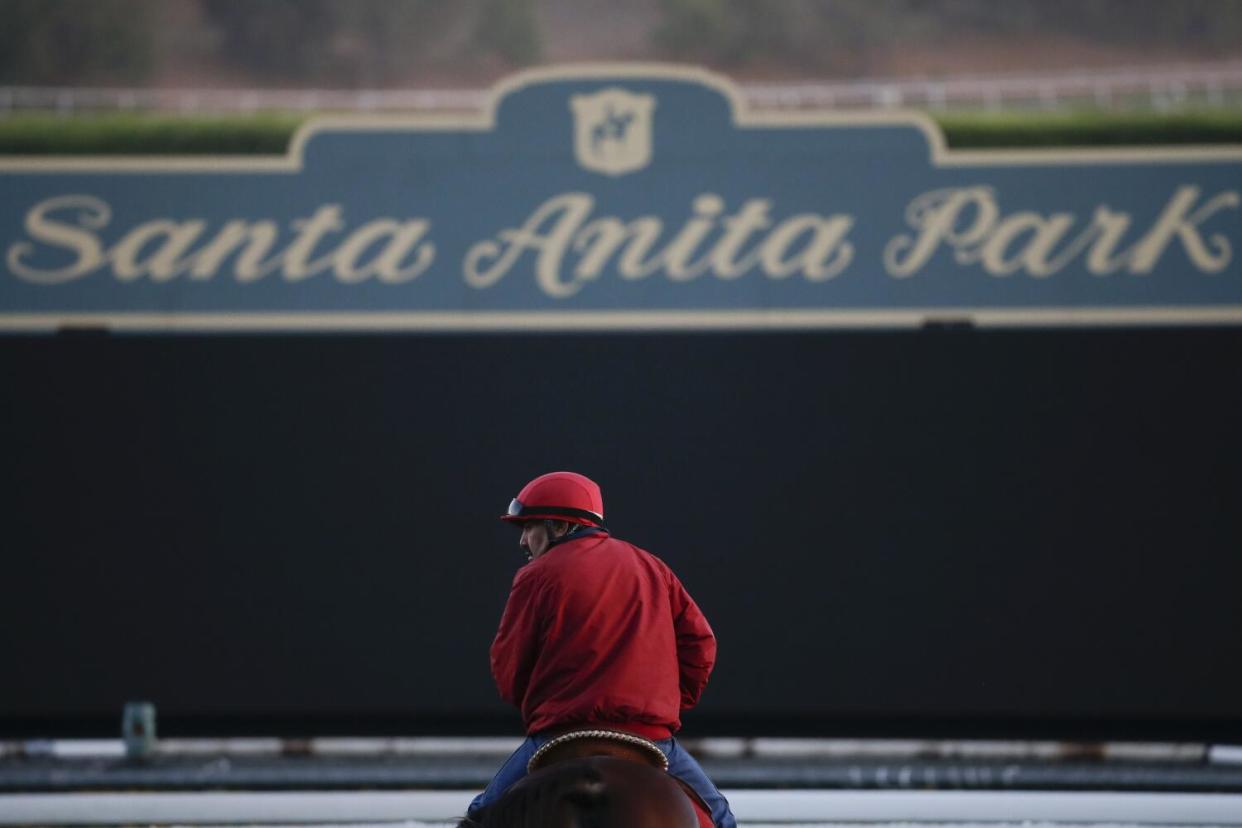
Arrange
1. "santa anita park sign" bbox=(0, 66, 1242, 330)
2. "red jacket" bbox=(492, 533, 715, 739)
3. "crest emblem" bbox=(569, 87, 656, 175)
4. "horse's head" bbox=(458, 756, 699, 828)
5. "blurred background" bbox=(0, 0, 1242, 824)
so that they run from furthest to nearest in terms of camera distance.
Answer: "crest emblem" bbox=(569, 87, 656, 175)
"santa anita park sign" bbox=(0, 66, 1242, 330)
"blurred background" bbox=(0, 0, 1242, 824)
"red jacket" bbox=(492, 533, 715, 739)
"horse's head" bbox=(458, 756, 699, 828)

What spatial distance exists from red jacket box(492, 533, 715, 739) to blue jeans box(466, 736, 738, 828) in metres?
0.04

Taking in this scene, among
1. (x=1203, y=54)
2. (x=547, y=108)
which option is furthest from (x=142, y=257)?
(x=1203, y=54)

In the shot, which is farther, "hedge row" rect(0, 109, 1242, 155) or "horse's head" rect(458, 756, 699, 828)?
"hedge row" rect(0, 109, 1242, 155)

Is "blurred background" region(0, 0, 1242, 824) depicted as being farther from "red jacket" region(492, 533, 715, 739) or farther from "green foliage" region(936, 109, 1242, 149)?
"red jacket" region(492, 533, 715, 739)

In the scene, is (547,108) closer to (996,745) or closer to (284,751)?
(284,751)

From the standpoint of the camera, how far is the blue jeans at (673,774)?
3434mm

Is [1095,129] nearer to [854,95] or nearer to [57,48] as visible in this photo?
[854,95]

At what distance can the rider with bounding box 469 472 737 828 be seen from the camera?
3.36 meters

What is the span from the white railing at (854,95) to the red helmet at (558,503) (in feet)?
17.1

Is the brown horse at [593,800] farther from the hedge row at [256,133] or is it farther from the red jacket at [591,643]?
the hedge row at [256,133]

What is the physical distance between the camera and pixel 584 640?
3.37 meters

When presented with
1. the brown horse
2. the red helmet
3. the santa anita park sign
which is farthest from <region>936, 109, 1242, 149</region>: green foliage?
the brown horse

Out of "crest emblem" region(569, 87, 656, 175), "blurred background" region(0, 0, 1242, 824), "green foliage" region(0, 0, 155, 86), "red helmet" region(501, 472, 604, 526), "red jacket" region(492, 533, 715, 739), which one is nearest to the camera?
"red jacket" region(492, 533, 715, 739)

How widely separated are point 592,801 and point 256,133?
6.38m
